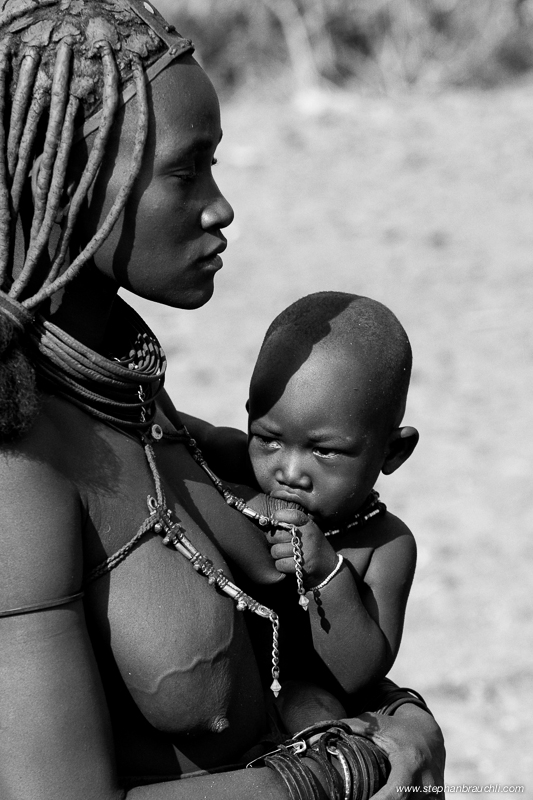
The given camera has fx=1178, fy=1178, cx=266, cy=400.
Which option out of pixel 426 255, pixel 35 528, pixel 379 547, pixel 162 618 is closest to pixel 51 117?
pixel 35 528

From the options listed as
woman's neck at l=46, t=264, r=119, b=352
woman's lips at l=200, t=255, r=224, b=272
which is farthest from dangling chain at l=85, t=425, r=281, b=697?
woman's lips at l=200, t=255, r=224, b=272

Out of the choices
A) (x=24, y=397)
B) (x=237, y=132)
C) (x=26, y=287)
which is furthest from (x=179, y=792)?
(x=237, y=132)

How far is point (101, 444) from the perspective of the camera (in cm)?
198

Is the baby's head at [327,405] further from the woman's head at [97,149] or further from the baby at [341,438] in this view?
the woman's head at [97,149]

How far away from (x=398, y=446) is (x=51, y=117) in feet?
4.06

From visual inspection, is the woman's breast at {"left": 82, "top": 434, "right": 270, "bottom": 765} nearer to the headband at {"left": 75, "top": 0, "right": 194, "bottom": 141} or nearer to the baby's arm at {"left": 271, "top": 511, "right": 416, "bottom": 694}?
the baby's arm at {"left": 271, "top": 511, "right": 416, "bottom": 694}

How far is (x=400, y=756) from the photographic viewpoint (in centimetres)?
220

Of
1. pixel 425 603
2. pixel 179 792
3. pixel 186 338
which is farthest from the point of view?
pixel 186 338

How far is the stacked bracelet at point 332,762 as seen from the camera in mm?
1995

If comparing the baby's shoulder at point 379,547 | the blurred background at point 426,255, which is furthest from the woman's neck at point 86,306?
the blurred background at point 426,255

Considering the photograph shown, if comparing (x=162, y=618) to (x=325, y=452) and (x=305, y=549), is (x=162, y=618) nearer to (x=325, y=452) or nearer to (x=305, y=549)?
(x=305, y=549)

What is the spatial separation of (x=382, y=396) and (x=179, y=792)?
1.07 metres

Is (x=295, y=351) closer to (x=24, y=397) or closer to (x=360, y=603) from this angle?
(x=360, y=603)

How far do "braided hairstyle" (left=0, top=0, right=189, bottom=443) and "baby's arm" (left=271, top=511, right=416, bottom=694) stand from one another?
73 cm
